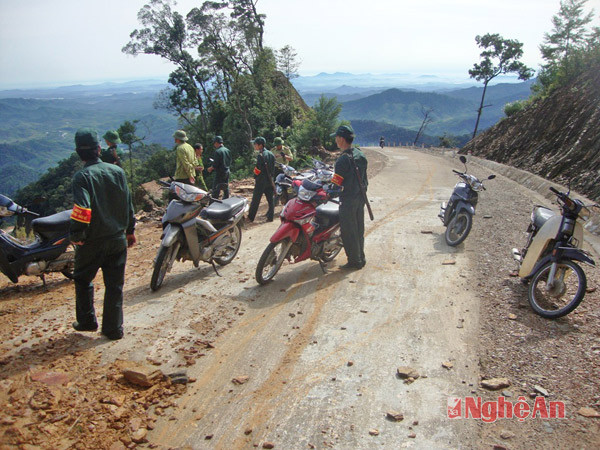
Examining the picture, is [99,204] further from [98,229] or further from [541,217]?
[541,217]

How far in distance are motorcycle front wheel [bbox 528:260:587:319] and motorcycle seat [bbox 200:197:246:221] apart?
4.13 m

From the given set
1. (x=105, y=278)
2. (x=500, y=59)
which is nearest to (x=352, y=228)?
(x=105, y=278)

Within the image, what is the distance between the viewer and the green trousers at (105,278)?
3736 mm

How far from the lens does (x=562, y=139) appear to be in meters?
14.5

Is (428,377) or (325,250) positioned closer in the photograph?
(428,377)

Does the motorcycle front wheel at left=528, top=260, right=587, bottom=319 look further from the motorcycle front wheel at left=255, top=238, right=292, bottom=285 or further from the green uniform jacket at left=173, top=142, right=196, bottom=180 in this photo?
the green uniform jacket at left=173, top=142, right=196, bottom=180

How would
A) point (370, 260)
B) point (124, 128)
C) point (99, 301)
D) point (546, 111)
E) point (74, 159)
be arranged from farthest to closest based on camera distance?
point (74, 159) → point (124, 128) → point (546, 111) → point (370, 260) → point (99, 301)

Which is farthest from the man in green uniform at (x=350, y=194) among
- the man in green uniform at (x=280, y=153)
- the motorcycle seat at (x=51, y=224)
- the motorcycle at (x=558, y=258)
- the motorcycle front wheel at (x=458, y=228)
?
the man in green uniform at (x=280, y=153)

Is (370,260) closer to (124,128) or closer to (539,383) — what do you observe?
(539,383)

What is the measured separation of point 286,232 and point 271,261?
486mm

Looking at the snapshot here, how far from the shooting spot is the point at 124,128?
3275 centimetres

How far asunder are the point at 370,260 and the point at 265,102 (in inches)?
1037

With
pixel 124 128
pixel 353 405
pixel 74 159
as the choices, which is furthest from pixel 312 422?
pixel 74 159

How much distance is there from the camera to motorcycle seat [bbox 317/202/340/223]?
19.1ft
